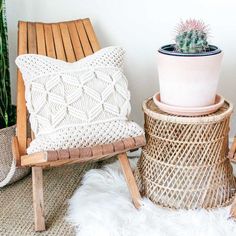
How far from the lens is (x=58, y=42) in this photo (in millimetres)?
1808

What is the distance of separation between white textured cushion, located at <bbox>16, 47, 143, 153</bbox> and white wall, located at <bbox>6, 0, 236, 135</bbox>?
0.47 meters

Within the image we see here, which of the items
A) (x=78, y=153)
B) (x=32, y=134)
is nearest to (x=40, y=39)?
(x=32, y=134)

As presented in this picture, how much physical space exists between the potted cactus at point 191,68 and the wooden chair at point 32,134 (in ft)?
0.77

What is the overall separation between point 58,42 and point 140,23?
17.3 inches

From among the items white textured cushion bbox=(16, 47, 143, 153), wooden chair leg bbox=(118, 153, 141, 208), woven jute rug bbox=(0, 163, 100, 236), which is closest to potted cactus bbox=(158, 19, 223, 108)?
white textured cushion bbox=(16, 47, 143, 153)

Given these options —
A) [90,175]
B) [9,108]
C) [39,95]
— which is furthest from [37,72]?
[90,175]

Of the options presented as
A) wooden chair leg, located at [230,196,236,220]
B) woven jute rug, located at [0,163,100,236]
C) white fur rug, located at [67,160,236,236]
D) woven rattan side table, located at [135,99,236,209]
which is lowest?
woven jute rug, located at [0,163,100,236]

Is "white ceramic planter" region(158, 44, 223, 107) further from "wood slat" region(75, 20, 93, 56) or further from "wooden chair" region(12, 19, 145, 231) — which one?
"wood slat" region(75, 20, 93, 56)

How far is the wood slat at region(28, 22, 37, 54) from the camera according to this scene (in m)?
1.75

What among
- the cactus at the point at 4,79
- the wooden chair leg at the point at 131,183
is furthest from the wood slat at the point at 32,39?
the wooden chair leg at the point at 131,183

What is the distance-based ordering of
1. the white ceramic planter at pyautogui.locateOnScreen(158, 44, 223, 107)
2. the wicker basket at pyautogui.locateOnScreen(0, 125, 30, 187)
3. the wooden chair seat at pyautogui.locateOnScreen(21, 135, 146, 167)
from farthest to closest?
the wicker basket at pyautogui.locateOnScreen(0, 125, 30, 187)
the white ceramic planter at pyautogui.locateOnScreen(158, 44, 223, 107)
the wooden chair seat at pyautogui.locateOnScreen(21, 135, 146, 167)

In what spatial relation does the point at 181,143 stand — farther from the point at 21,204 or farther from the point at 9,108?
the point at 9,108

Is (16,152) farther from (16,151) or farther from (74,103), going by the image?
(74,103)

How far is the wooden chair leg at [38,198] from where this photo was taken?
1465 mm
